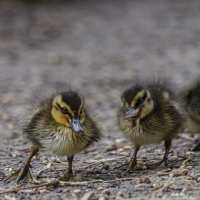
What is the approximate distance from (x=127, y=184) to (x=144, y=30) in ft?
32.7

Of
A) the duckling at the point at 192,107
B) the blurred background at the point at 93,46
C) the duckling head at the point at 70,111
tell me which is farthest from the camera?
the blurred background at the point at 93,46

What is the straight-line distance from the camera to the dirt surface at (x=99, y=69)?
18.4 feet

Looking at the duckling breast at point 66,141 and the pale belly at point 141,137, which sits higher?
the duckling breast at point 66,141

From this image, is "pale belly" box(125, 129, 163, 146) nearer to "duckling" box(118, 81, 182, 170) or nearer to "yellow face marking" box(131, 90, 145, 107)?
"duckling" box(118, 81, 182, 170)

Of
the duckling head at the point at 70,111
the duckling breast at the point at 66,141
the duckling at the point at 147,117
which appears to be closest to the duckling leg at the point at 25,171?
the duckling breast at the point at 66,141

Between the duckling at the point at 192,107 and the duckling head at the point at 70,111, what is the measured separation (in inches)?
55.0

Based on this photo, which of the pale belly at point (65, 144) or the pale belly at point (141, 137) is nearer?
the pale belly at point (65, 144)

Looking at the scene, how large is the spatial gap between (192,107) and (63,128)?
1.54m

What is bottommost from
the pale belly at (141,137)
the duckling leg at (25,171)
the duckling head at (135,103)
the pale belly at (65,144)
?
the duckling leg at (25,171)

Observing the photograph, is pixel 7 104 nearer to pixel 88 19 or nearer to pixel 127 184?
pixel 127 184

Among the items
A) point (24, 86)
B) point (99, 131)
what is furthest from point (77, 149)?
point (24, 86)

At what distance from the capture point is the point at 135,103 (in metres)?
5.93

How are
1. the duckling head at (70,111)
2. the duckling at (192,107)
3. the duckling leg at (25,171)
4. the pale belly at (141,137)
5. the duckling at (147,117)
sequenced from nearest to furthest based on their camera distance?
the duckling head at (70,111) < the duckling leg at (25,171) < the duckling at (147,117) < the pale belly at (141,137) < the duckling at (192,107)

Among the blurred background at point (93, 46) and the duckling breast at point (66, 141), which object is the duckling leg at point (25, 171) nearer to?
the duckling breast at point (66, 141)
